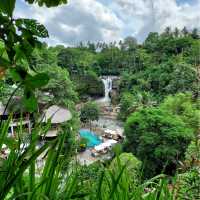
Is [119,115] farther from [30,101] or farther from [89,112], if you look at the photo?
[30,101]

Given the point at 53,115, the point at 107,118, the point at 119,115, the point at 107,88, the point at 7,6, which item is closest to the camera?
the point at 7,6

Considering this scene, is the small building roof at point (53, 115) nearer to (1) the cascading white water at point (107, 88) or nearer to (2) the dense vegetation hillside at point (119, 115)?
(2) the dense vegetation hillside at point (119, 115)

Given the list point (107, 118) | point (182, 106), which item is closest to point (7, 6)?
point (182, 106)

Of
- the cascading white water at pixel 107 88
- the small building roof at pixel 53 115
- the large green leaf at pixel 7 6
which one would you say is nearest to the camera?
the large green leaf at pixel 7 6

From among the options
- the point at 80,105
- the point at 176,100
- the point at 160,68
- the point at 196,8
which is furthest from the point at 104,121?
the point at 196,8

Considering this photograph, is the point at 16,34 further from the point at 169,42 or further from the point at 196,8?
the point at 169,42

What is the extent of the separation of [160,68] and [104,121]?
4.64 metres

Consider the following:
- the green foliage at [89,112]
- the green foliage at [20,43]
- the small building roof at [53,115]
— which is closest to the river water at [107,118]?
the green foliage at [89,112]

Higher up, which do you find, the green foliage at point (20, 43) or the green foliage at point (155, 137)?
the green foliage at point (20, 43)

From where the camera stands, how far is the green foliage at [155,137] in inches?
339

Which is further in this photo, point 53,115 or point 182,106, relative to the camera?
point 182,106

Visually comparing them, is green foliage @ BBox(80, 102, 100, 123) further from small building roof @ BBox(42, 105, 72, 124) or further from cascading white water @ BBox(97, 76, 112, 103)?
small building roof @ BBox(42, 105, 72, 124)

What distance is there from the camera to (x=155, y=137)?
9.10 meters

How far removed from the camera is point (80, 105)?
17312 mm
